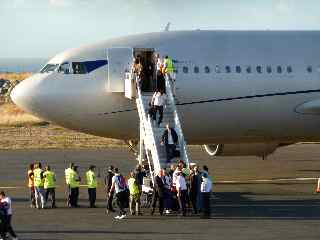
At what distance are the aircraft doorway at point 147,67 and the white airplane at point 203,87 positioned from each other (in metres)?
0.05

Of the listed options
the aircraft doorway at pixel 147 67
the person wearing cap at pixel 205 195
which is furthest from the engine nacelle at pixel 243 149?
the person wearing cap at pixel 205 195

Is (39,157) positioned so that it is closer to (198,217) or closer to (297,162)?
(297,162)

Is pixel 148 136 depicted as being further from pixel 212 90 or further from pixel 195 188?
pixel 212 90

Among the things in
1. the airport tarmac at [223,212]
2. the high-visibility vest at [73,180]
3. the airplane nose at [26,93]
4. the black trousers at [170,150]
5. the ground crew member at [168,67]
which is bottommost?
the airport tarmac at [223,212]

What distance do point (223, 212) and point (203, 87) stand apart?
696 cm

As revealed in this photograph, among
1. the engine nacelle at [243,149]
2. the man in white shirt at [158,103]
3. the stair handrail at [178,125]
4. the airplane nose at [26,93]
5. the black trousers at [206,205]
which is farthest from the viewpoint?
the engine nacelle at [243,149]

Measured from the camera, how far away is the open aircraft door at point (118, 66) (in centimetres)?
3225

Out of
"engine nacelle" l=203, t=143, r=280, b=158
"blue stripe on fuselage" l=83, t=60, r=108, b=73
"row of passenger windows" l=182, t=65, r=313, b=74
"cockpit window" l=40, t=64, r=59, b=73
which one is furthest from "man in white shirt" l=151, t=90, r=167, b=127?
"engine nacelle" l=203, t=143, r=280, b=158

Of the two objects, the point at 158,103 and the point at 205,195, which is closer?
the point at 205,195

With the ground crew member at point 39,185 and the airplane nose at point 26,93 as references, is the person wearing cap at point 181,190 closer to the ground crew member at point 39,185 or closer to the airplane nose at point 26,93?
the ground crew member at point 39,185

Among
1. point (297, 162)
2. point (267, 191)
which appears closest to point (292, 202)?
point (267, 191)

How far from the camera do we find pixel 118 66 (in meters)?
32.5

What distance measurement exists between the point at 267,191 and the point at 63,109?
8580 mm

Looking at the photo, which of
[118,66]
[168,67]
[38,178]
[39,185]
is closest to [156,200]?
[39,185]
